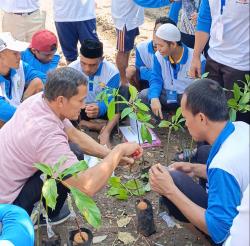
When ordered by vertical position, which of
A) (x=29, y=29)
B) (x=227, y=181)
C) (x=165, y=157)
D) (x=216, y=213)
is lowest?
(x=165, y=157)

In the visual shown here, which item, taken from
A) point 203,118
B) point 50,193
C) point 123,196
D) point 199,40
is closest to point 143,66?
point 199,40

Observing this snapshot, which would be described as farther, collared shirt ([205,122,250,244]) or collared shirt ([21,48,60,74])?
collared shirt ([21,48,60,74])

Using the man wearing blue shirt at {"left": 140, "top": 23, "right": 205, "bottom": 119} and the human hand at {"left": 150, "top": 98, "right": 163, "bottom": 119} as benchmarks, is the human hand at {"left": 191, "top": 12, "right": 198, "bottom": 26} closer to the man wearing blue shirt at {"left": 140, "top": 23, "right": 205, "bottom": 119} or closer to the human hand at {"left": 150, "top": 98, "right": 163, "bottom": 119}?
the man wearing blue shirt at {"left": 140, "top": 23, "right": 205, "bottom": 119}

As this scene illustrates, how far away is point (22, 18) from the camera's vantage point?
527 cm

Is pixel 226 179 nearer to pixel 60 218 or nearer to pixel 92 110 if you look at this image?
pixel 60 218

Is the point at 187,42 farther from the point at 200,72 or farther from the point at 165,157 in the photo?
the point at 165,157

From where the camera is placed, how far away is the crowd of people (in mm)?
2455

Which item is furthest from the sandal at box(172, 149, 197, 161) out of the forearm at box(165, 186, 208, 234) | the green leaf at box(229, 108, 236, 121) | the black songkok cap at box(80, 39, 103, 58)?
the black songkok cap at box(80, 39, 103, 58)

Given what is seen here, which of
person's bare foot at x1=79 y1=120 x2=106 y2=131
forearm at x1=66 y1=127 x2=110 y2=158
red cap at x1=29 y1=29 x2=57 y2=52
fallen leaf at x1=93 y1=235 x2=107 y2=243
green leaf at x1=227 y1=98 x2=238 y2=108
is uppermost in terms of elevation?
green leaf at x1=227 y1=98 x2=238 y2=108

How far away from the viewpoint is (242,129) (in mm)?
2529

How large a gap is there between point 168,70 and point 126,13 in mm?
956

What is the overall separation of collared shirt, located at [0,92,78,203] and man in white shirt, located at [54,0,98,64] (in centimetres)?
237

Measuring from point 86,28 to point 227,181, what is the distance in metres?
3.35

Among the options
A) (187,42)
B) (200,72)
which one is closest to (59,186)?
(200,72)
